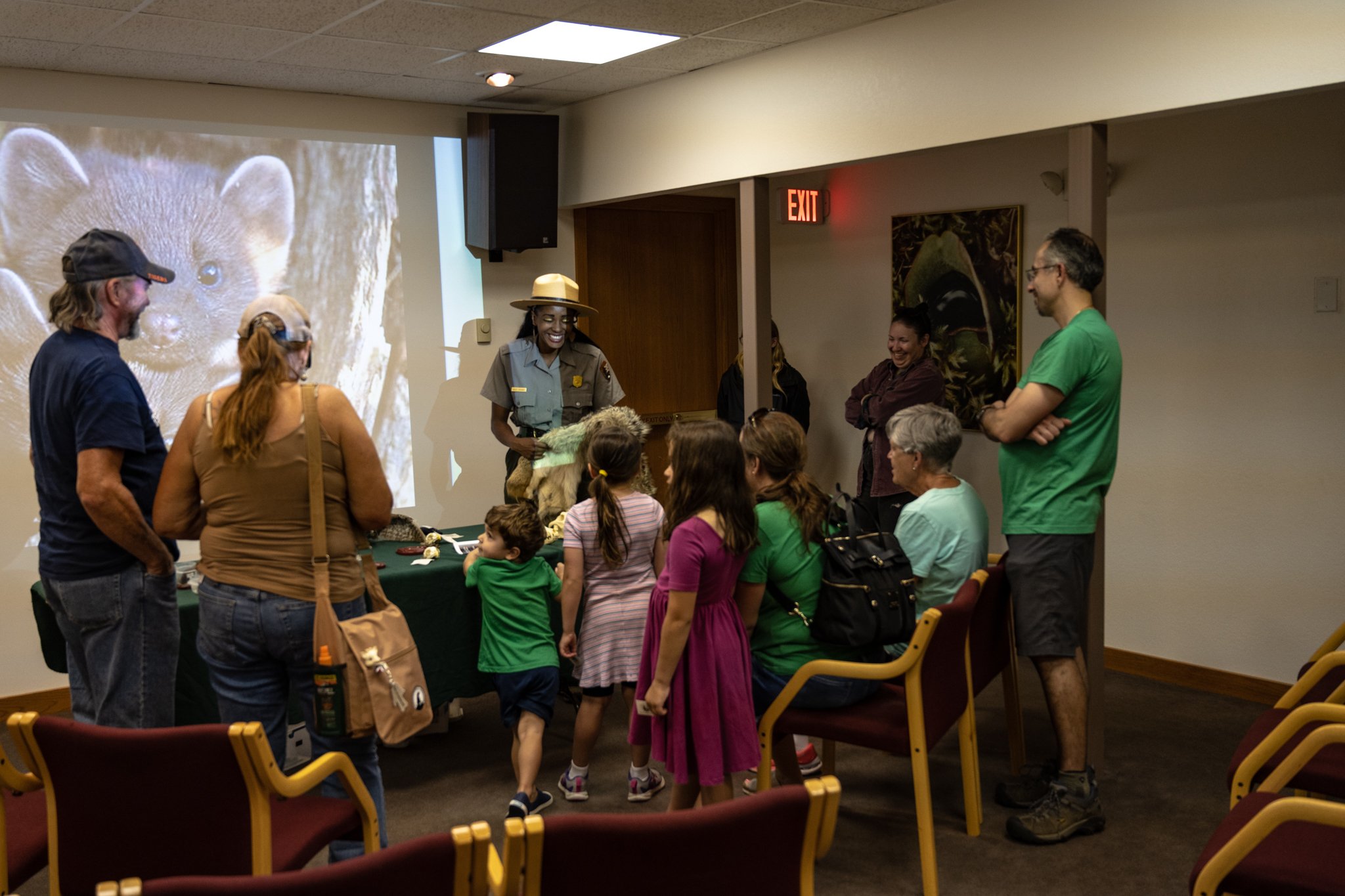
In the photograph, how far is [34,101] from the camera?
473cm

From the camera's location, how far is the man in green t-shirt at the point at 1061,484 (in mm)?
3170

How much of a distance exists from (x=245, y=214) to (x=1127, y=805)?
172 inches

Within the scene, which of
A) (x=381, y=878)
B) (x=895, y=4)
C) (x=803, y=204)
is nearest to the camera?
(x=381, y=878)

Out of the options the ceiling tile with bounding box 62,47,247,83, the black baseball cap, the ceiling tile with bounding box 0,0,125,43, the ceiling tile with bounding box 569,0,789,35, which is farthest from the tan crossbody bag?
the ceiling tile with bounding box 62,47,247,83

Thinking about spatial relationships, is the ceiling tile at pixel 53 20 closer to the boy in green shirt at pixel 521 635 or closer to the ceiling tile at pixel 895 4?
the boy in green shirt at pixel 521 635

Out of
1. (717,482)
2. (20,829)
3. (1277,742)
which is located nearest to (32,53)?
(20,829)

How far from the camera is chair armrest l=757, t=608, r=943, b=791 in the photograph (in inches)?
109

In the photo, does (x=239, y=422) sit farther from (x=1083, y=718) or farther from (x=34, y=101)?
(x=34, y=101)

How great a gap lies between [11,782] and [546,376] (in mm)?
3240

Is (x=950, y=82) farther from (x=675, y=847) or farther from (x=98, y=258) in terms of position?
(x=675, y=847)

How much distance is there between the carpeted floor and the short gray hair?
3.57 feet

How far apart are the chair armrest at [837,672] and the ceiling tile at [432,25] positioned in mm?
2551

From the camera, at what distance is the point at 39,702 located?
4855mm

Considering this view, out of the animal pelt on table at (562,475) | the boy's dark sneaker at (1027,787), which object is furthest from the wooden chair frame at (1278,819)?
the animal pelt on table at (562,475)
